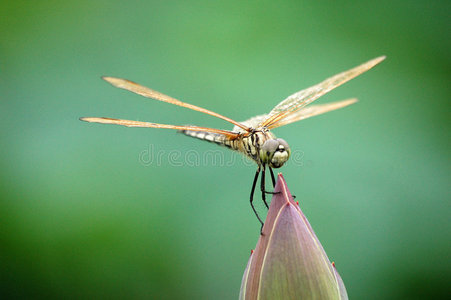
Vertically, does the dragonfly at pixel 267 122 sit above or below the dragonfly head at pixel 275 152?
above

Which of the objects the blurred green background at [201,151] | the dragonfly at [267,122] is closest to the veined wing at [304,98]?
the dragonfly at [267,122]

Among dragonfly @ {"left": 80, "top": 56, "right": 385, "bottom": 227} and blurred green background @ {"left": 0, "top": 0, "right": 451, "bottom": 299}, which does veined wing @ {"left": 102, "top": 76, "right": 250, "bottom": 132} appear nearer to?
dragonfly @ {"left": 80, "top": 56, "right": 385, "bottom": 227}

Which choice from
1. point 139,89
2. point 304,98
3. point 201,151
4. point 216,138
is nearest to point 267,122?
point 304,98

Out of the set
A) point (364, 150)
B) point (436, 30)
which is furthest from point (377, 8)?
point (364, 150)

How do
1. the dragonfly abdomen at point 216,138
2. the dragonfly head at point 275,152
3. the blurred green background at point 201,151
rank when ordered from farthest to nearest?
the blurred green background at point 201,151
the dragonfly abdomen at point 216,138
the dragonfly head at point 275,152

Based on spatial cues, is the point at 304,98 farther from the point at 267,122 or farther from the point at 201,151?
the point at 201,151

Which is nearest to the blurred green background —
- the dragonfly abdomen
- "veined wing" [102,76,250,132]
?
the dragonfly abdomen

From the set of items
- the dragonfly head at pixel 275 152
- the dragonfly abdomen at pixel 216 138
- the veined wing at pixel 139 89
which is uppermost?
the veined wing at pixel 139 89

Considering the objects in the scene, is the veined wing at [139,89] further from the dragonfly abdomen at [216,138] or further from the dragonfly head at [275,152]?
the dragonfly abdomen at [216,138]
